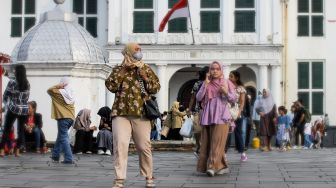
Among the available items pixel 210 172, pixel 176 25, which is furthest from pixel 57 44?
pixel 176 25

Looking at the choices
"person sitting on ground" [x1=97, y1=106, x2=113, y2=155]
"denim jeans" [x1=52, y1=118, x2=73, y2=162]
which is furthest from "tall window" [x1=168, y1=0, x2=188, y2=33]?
"denim jeans" [x1=52, y1=118, x2=73, y2=162]

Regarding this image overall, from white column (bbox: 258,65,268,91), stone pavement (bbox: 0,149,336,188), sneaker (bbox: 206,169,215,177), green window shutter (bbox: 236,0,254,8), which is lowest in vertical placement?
stone pavement (bbox: 0,149,336,188)

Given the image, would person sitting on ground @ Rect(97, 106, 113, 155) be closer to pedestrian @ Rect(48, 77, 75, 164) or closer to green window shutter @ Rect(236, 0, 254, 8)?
pedestrian @ Rect(48, 77, 75, 164)

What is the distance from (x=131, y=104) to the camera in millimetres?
10359

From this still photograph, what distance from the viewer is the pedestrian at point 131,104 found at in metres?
10.3

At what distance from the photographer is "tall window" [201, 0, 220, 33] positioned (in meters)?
40.8

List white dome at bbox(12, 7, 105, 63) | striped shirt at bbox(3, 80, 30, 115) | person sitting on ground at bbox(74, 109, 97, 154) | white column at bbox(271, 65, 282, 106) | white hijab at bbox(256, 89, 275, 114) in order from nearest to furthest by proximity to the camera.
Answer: striped shirt at bbox(3, 80, 30, 115) → person sitting on ground at bbox(74, 109, 97, 154) → white dome at bbox(12, 7, 105, 63) → white hijab at bbox(256, 89, 275, 114) → white column at bbox(271, 65, 282, 106)

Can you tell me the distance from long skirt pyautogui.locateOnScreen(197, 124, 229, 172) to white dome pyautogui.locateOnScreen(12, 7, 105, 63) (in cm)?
789

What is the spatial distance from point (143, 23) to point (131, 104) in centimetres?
3058

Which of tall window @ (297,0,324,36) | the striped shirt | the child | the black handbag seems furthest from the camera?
tall window @ (297,0,324,36)

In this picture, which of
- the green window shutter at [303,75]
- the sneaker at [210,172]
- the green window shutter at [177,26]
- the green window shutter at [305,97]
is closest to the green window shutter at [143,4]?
the green window shutter at [177,26]

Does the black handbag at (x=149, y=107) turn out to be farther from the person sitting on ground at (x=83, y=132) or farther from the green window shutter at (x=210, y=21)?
the green window shutter at (x=210, y=21)

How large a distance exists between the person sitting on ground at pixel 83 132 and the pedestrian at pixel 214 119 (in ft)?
22.5

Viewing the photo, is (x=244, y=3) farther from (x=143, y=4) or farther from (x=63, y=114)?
(x=63, y=114)
